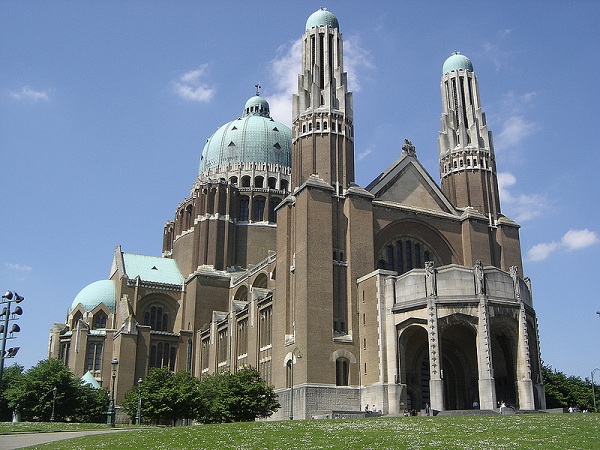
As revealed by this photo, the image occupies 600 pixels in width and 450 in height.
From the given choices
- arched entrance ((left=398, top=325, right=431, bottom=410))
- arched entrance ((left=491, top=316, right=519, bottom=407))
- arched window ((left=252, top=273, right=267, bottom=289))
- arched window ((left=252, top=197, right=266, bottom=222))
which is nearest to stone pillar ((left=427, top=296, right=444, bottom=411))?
arched entrance ((left=398, top=325, right=431, bottom=410))

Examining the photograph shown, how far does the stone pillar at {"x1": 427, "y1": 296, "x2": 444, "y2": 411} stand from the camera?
4425 cm

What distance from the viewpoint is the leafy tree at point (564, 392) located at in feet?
205

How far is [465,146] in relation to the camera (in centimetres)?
6397

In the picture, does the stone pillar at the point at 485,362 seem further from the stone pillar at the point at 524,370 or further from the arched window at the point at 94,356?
the arched window at the point at 94,356

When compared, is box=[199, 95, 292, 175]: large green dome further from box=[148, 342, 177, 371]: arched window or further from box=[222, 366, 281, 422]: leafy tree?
box=[222, 366, 281, 422]: leafy tree

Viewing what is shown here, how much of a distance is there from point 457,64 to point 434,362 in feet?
112

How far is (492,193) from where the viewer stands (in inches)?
2480

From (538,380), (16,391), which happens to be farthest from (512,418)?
(16,391)

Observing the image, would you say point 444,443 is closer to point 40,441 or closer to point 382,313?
point 40,441

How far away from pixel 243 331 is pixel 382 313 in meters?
18.5

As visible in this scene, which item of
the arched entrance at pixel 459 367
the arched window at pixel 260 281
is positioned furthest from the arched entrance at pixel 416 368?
the arched window at pixel 260 281

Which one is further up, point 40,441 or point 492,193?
point 492,193

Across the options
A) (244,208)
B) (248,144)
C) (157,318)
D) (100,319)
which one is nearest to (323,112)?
(244,208)

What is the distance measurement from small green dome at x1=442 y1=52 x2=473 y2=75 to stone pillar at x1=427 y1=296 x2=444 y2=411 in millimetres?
29788
